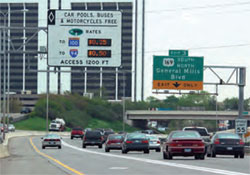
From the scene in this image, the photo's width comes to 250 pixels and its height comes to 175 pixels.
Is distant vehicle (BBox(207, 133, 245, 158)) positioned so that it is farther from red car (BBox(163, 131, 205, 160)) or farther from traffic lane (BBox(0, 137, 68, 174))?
traffic lane (BBox(0, 137, 68, 174))

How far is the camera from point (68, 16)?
44750mm

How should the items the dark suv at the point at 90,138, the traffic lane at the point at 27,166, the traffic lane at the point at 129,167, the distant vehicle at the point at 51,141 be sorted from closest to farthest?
the traffic lane at the point at 129,167
the traffic lane at the point at 27,166
the distant vehicle at the point at 51,141
the dark suv at the point at 90,138

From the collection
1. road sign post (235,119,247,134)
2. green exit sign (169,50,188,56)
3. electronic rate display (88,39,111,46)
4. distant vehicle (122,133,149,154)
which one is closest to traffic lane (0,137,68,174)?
distant vehicle (122,133,149,154)

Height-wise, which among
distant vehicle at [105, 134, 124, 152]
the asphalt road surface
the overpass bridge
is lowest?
the overpass bridge

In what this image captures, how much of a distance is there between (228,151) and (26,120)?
128 metres

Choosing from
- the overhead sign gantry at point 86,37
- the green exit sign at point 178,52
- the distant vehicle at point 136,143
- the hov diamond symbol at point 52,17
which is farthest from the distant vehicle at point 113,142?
the hov diamond symbol at point 52,17

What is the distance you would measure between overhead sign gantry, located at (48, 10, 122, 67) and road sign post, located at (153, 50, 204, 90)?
14341mm

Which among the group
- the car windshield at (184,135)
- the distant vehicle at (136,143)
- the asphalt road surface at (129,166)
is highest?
the car windshield at (184,135)

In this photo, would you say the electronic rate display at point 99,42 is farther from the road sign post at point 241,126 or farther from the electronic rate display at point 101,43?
the road sign post at point 241,126

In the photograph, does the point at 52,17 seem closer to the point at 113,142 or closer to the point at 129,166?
the point at 113,142

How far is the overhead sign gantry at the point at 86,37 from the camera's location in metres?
44.7

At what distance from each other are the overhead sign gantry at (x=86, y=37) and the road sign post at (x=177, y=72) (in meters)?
14.3

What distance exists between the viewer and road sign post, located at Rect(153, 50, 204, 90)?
5869 cm

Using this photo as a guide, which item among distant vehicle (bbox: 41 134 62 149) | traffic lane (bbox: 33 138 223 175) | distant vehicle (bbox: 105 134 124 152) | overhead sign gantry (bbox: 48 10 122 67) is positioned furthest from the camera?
distant vehicle (bbox: 41 134 62 149)
